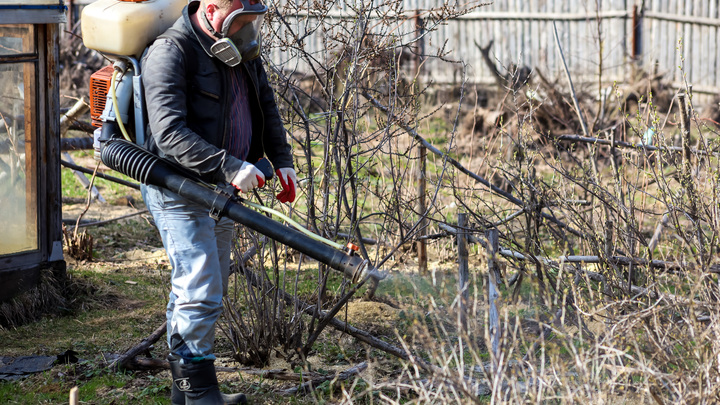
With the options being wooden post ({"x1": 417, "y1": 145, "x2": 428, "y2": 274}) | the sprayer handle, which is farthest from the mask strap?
wooden post ({"x1": 417, "y1": 145, "x2": 428, "y2": 274})

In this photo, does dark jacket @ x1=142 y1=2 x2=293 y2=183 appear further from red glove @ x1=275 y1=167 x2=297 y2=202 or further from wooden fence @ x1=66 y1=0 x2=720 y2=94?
wooden fence @ x1=66 y1=0 x2=720 y2=94

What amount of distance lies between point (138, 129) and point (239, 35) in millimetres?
620

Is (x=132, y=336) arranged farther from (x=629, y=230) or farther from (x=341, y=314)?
(x=629, y=230)

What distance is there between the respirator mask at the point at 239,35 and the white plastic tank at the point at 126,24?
0.29 metres

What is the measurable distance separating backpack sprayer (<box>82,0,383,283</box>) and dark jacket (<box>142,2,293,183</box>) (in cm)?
8

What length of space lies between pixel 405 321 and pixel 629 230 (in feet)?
5.03

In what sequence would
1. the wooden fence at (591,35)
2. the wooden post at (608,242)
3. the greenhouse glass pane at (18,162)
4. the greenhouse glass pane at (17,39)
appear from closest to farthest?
the wooden post at (608,242) < the greenhouse glass pane at (17,39) < the greenhouse glass pane at (18,162) < the wooden fence at (591,35)

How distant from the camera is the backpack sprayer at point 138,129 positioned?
3.28m

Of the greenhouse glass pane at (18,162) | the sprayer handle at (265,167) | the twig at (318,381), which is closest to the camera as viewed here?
the sprayer handle at (265,167)

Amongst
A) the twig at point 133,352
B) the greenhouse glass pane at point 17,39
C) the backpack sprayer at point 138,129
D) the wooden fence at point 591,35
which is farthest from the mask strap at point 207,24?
the wooden fence at point 591,35

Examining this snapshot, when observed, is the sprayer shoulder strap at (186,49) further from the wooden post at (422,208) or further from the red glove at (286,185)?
the wooden post at (422,208)

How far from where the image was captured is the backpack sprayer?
3.28 m

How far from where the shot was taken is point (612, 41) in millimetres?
13508

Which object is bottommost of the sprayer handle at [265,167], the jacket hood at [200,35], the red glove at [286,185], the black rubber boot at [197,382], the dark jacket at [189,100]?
the black rubber boot at [197,382]
